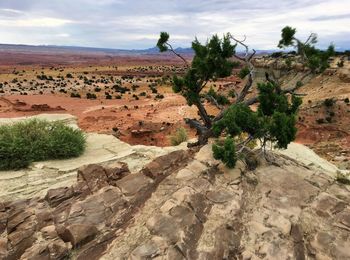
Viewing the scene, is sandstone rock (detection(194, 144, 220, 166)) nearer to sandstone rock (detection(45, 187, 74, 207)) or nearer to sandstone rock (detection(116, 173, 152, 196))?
sandstone rock (detection(116, 173, 152, 196))

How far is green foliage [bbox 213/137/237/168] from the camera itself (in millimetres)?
8422

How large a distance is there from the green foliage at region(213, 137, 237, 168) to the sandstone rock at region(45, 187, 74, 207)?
133 inches

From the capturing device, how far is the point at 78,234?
7.02m

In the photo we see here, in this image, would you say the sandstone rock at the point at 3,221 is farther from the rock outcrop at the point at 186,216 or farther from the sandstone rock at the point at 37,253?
the sandstone rock at the point at 37,253

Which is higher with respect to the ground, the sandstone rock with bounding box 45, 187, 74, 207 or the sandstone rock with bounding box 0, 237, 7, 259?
the sandstone rock with bounding box 45, 187, 74, 207

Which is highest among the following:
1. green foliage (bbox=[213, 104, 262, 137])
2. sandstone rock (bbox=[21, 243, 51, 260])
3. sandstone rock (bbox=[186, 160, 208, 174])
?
green foliage (bbox=[213, 104, 262, 137])

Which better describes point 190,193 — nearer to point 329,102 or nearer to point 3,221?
point 3,221

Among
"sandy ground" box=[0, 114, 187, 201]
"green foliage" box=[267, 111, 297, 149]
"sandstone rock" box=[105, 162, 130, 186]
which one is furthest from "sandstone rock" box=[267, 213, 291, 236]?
"sandy ground" box=[0, 114, 187, 201]

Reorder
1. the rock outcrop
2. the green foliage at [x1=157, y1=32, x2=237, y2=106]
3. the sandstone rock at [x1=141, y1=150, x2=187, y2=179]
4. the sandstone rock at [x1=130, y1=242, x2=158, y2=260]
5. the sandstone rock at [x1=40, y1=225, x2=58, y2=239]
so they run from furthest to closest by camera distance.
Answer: the green foliage at [x1=157, y1=32, x2=237, y2=106] < the sandstone rock at [x1=141, y1=150, x2=187, y2=179] < the sandstone rock at [x1=40, y1=225, x2=58, y2=239] < the rock outcrop < the sandstone rock at [x1=130, y1=242, x2=158, y2=260]

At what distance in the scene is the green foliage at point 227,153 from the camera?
27.6ft

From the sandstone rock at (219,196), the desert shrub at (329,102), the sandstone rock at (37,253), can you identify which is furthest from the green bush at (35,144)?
the desert shrub at (329,102)

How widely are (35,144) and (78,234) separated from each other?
635 cm

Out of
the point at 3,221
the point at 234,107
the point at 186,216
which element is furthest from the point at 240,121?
the point at 3,221

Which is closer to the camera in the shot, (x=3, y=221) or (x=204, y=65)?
(x=3, y=221)
